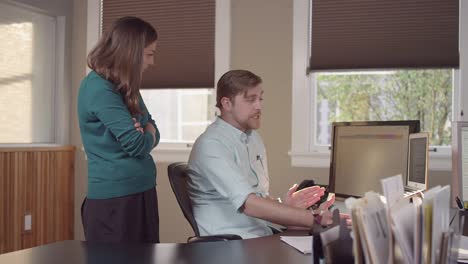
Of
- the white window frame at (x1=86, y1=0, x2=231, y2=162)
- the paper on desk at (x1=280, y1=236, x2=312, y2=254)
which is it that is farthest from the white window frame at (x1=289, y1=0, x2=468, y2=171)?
the paper on desk at (x1=280, y1=236, x2=312, y2=254)

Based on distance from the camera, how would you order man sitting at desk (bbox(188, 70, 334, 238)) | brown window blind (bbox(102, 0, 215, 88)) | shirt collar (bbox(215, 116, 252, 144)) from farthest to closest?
brown window blind (bbox(102, 0, 215, 88)), shirt collar (bbox(215, 116, 252, 144)), man sitting at desk (bbox(188, 70, 334, 238))

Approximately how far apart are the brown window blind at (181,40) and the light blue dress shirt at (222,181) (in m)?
1.73

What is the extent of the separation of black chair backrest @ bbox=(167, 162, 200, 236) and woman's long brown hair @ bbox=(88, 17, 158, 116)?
0.31 meters

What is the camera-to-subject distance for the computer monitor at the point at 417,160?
2170 millimetres

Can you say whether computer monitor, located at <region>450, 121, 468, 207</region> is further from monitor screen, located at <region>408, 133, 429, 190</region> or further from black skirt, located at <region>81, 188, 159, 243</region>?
black skirt, located at <region>81, 188, 159, 243</region>

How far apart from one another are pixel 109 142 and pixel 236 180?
0.53 meters

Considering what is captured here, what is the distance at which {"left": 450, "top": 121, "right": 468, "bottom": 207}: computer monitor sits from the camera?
2.40 metres

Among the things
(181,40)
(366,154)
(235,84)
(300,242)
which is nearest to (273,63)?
(181,40)

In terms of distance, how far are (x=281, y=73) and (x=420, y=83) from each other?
91 centimetres

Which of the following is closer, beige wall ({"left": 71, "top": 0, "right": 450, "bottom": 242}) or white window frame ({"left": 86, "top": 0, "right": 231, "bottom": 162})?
beige wall ({"left": 71, "top": 0, "right": 450, "bottom": 242})

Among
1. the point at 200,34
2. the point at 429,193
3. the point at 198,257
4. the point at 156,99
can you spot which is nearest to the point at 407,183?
the point at 198,257

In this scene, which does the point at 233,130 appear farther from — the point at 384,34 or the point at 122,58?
the point at 384,34

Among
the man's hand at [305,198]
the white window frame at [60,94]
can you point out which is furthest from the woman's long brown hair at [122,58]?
the white window frame at [60,94]

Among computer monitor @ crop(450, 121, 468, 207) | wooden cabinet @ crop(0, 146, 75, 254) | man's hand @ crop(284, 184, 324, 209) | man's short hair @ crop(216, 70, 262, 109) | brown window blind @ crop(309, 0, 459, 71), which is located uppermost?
brown window blind @ crop(309, 0, 459, 71)
